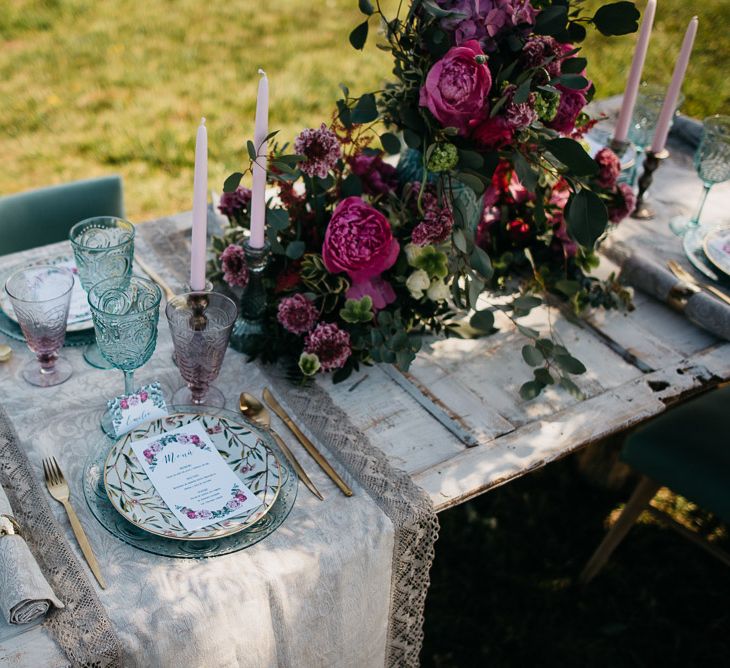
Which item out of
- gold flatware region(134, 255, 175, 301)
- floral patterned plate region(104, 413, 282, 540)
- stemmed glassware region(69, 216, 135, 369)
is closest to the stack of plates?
floral patterned plate region(104, 413, 282, 540)

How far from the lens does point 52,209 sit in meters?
1.90

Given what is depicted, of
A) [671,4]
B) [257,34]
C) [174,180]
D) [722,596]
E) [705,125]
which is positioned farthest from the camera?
[671,4]

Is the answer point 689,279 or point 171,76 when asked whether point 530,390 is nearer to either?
point 689,279

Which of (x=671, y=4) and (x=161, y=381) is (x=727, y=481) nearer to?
(x=161, y=381)

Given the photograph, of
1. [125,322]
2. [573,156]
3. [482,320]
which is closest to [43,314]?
[125,322]

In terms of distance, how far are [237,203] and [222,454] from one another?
50 centimetres

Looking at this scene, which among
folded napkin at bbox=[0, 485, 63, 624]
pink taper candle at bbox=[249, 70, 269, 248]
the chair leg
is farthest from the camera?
the chair leg

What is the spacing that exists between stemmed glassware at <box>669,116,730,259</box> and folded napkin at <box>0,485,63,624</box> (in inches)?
54.3

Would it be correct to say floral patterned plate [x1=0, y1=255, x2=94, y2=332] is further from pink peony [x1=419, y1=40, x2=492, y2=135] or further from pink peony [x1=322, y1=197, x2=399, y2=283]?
pink peony [x1=419, y1=40, x2=492, y2=135]

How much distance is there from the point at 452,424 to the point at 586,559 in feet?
3.28

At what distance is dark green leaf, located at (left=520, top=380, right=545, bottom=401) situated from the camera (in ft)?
4.60

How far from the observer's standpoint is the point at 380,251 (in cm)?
132

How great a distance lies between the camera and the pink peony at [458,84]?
1.22 metres

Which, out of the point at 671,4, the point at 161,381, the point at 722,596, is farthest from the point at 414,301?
the point at 671,4
